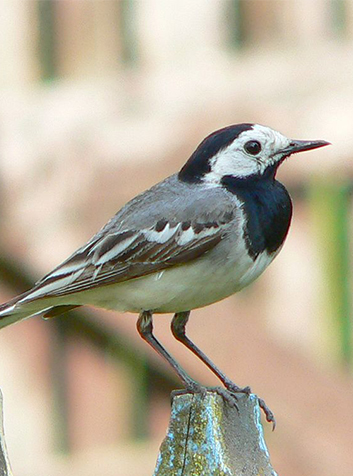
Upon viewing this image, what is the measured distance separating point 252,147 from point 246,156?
A: 3 centimetres

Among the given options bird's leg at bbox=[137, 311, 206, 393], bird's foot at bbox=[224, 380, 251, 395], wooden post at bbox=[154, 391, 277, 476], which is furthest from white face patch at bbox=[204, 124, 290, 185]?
wooden post at bbox=[154, 391, 277, 476]

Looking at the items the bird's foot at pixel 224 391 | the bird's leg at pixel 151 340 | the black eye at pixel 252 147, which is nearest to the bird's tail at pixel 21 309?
the bird's leg at pixel 151 340

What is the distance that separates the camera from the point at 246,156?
166 inches

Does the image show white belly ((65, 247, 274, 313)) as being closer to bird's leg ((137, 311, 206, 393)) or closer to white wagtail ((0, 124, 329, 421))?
Result: white wagtail ((0, 124, 329, 421))

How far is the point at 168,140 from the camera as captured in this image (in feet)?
17.9

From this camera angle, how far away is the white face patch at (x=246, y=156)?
13.7 ft

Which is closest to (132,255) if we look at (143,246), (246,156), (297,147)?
(143,246)

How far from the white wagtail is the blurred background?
61cm

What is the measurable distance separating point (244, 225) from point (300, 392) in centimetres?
81

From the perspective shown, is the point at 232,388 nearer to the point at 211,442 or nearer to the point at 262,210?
the point at 262,210

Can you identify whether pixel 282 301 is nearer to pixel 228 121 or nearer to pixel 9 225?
pixel 228 121

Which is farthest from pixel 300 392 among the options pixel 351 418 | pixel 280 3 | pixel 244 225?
pixel 280 3

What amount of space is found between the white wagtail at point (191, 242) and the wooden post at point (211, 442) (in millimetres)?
525

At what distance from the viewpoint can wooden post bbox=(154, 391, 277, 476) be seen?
10.8 feet
